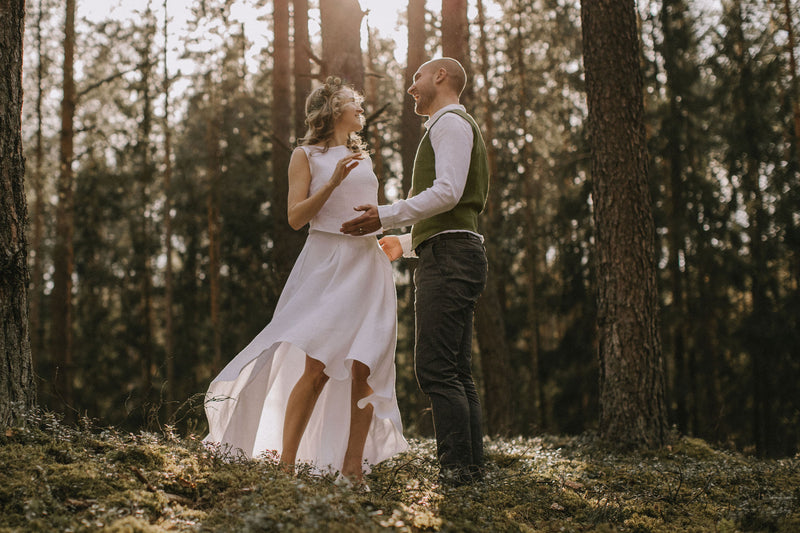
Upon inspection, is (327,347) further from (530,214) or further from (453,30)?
(530,214)

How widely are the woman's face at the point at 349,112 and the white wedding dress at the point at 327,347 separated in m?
0.17

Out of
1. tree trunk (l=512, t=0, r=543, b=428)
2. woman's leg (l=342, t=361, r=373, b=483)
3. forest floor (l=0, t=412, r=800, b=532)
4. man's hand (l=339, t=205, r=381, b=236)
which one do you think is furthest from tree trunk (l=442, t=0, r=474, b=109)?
tree trunk (l=512, t=0, r=543, b=428)

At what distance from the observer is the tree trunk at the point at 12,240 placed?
3.85 metres

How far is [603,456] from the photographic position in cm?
616

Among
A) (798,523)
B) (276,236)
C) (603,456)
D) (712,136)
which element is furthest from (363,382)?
(712,136)

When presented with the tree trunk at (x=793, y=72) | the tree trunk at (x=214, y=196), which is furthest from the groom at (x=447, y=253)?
the tree trunk at (x=214, y=196)

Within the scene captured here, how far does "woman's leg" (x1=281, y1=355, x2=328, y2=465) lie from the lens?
13.4ft

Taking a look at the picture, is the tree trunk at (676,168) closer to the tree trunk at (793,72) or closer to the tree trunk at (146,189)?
the tree trunk at (793,72)

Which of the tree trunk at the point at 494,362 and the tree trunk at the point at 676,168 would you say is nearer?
the tree trunk at the point at 494,362

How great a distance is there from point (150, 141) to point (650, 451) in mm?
19307

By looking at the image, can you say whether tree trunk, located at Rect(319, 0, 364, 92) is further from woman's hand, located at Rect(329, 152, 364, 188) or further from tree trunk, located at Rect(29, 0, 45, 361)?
tree trunk, located at Rect(29, 0, 45, 361)

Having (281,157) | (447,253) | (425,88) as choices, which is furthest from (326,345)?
(281,157)

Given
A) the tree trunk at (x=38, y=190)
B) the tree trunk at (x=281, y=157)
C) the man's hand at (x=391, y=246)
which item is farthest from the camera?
the tree trunk at (x=38, y=190)

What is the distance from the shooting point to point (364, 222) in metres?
3.99
